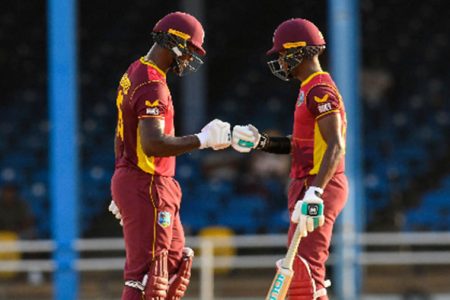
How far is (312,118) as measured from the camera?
26.7 ft

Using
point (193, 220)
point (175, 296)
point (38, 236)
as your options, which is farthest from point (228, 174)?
point (175, 296)

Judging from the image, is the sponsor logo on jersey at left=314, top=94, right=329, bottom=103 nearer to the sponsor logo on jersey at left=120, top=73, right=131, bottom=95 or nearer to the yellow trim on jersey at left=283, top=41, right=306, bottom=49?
the yellow trim on jersey at left=283, top=41, right=306, bottom=49

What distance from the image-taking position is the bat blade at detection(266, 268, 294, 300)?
26.3 ft

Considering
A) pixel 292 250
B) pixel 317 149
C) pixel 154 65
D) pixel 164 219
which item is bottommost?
pixel 292 250

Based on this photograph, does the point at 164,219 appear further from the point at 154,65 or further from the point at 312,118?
the point at 312,118

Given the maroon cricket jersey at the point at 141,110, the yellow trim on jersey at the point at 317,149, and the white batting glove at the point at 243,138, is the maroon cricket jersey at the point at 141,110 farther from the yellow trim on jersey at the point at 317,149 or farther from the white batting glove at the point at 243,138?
the yellow trim on jersey at the point at 317,149

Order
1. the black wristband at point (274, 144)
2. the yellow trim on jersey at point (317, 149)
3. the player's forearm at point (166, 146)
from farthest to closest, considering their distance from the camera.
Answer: the black wristband at point (274, 144), the yellow trim on jersey at point (317, 149), the player's forearm at point (166, 146)

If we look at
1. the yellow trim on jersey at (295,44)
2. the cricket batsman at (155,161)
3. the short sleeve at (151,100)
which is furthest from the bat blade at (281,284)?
the yellow trim on jersey at (295,44)

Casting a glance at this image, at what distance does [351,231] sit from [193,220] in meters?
4.27

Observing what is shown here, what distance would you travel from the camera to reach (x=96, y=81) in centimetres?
1953

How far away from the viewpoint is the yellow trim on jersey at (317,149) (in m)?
8.13

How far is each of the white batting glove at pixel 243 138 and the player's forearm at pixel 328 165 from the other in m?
0.45

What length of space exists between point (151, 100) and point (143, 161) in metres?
0.41

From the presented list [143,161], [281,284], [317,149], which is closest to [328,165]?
[317,149]
